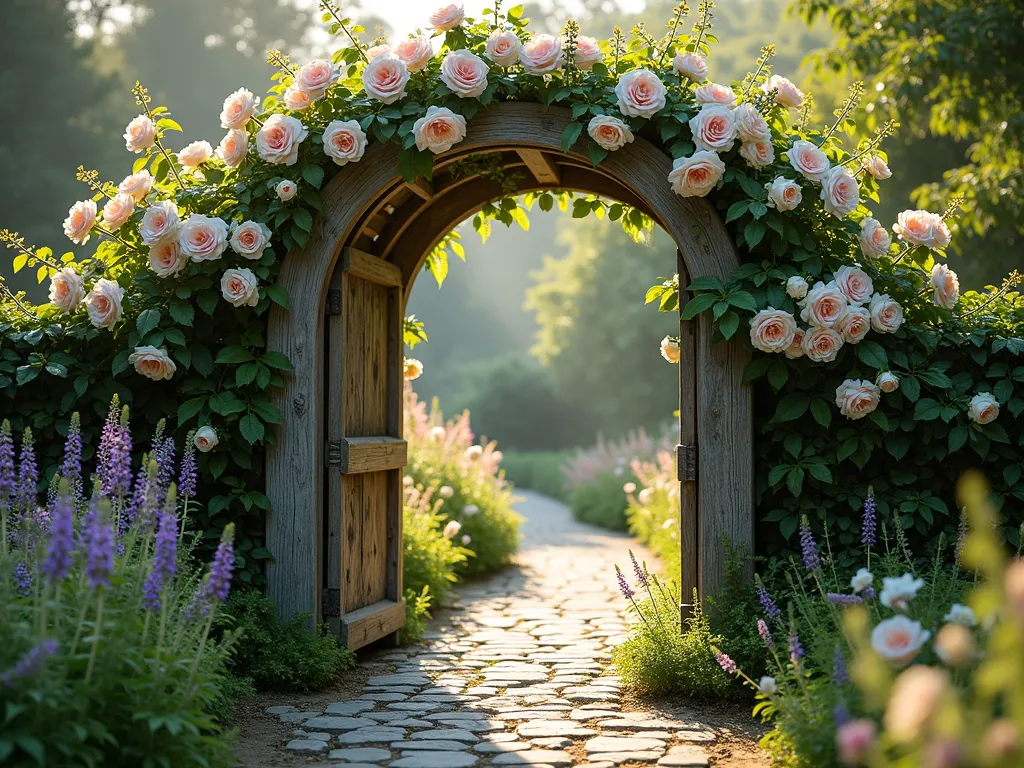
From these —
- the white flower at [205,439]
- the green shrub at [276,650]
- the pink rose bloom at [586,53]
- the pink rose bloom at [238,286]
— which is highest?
the pink rose bloom at [586,53]

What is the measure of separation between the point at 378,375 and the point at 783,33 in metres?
30.9

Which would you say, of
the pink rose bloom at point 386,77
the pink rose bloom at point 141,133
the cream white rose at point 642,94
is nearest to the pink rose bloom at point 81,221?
the pink rose bloom at point 141,133

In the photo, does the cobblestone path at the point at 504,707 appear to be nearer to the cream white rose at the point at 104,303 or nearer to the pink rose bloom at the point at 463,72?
the cream white rose at the point at 104,303

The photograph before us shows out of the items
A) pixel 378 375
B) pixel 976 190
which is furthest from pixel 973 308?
pixel 976 190

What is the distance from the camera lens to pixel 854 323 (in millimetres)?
4402

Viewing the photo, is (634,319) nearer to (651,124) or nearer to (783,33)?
(783,33)

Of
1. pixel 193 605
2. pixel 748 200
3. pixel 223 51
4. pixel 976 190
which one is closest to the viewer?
pixel 193 605

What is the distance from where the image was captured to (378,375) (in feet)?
19.1

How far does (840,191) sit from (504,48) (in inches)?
63.2

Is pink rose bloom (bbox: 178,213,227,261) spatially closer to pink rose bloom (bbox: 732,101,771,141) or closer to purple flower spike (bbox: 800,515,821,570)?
pink rose bloom (bbox: 732,101,771,141)

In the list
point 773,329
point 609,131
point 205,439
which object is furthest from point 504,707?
point 609,131

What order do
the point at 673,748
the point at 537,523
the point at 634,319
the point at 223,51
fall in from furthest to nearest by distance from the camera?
the point at 223,51 → the point at 634,319 → the point at 537,523 → the point at 673,748

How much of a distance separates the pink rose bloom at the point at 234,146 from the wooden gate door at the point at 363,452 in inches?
26.4

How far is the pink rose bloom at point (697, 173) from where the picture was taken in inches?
175
